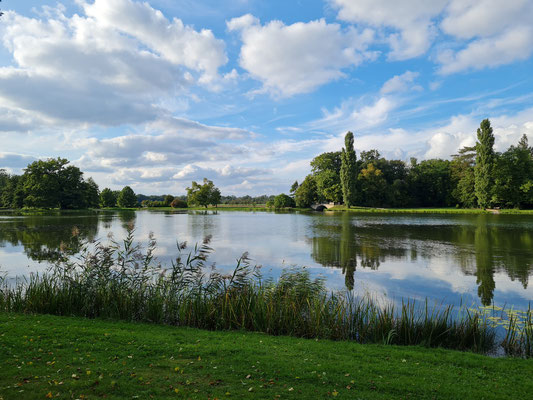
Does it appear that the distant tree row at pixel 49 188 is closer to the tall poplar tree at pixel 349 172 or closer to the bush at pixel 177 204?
the bush at pixel 177 204

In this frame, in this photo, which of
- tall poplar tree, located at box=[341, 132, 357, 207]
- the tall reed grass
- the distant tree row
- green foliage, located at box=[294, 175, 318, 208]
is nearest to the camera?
the tall reed grass

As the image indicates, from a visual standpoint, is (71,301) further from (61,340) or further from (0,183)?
(0,183)

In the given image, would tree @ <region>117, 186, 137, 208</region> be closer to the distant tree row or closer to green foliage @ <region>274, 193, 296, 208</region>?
the distant tree row

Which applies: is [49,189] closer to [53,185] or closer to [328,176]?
[53,185]

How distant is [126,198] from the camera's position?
96312 mm

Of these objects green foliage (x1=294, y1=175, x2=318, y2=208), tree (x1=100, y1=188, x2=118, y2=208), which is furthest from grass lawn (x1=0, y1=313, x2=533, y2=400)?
tree (x1=100, y1=188, x2=118, y2=208)

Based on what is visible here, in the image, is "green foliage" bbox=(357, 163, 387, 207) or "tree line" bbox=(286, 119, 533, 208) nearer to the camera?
"tree line" bbox=(286, 119, 533, 208)

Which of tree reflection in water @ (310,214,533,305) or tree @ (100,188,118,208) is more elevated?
tree @ (100,188,118,208)

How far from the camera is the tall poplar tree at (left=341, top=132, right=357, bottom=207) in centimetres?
7325

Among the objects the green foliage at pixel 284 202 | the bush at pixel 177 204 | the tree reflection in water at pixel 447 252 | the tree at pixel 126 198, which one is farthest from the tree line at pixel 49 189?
the tree reflection in water at pixel 447 252

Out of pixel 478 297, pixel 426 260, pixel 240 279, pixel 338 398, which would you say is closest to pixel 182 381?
pixel 338 398

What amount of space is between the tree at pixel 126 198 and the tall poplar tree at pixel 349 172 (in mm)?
62541

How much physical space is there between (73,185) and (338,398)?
259 ft

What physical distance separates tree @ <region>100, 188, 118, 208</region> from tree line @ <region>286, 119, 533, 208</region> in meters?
51.4
